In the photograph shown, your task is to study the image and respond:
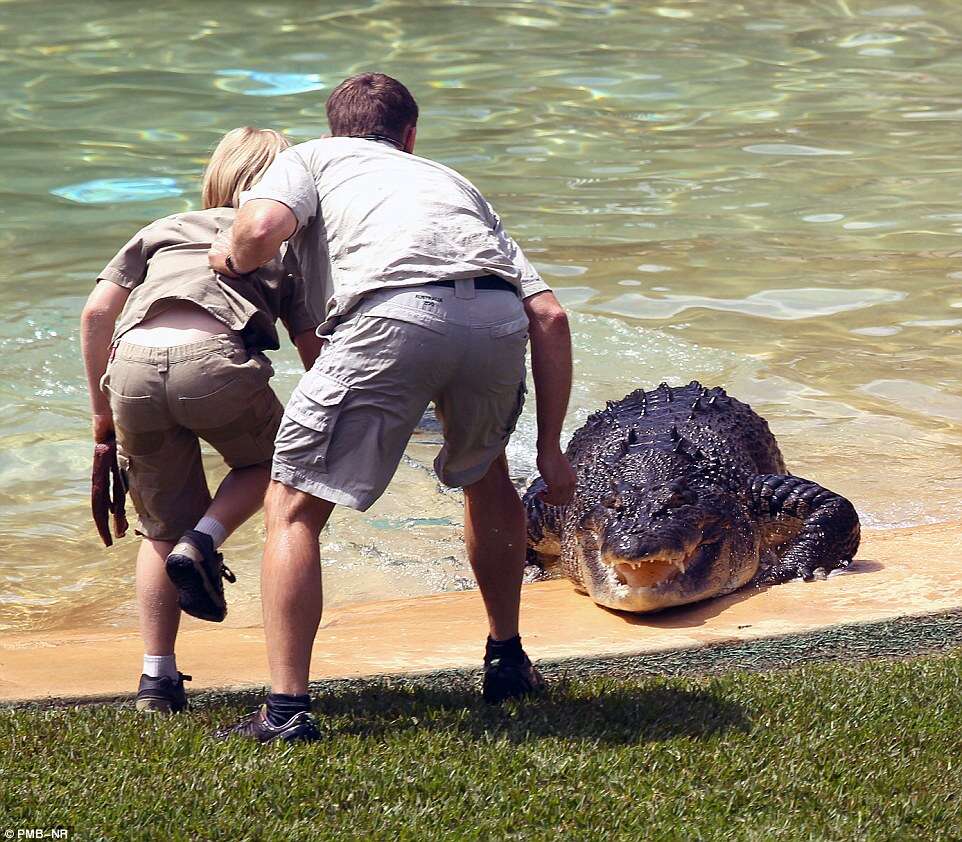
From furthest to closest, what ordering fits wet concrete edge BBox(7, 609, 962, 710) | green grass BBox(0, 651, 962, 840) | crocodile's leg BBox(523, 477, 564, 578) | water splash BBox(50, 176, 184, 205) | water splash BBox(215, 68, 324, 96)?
1. water splash BBox(215, 68, 324, 96)
2. water splash BBox(50, 176, 184, 205)
3. crocodile's leg BBox(523, 477, 564, 578)
4. wet concrete edge BBox(7, 609, 962, 710)
5. green grass BBox(0, 651, 962, 840)

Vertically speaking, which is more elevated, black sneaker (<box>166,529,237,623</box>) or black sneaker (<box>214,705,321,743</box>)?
black sneaker (<box>166,529,237,623</box>)

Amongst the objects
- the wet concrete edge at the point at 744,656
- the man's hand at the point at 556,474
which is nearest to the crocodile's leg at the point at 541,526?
the wet concrete edge at the point at 744,656

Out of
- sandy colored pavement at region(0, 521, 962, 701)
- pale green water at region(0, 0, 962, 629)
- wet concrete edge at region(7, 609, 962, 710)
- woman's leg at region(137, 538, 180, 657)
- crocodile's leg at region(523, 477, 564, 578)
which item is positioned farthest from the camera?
pale green water at region(0, 0, 962, 629)

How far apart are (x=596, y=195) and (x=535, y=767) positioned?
11.7 meters

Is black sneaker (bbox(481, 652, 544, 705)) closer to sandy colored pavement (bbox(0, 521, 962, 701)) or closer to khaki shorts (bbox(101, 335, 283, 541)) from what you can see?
sandy colored pavement (bbox(0, 521, 962, 701))

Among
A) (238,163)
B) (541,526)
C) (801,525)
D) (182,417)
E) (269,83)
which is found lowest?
(269,83)

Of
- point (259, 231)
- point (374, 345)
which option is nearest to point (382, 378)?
point (374, 345)

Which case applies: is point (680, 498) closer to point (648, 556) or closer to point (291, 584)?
point (648, 556)

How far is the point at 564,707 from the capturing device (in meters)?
4.28

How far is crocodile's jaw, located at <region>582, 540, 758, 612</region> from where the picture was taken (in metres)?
5.58

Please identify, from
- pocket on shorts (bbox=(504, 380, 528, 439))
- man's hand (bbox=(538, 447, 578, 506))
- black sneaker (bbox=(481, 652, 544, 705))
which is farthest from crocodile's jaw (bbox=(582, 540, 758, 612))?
pocket on shorts (bbox=(504, 380, 528, 439))

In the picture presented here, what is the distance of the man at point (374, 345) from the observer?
377 cm

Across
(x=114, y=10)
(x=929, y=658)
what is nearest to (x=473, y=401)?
(x=929, y=658)

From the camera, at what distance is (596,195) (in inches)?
587
